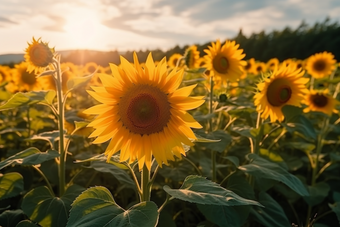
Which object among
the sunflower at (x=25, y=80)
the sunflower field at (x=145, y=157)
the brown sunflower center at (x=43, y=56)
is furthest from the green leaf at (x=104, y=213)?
the sunflower at (x=25, y=80)

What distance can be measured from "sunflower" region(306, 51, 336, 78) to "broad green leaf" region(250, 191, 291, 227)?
4.65 meters

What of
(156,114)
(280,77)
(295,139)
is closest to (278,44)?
(295,139)

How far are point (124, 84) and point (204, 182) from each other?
2.15ft

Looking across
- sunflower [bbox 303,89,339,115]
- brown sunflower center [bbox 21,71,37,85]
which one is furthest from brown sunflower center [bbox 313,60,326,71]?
Answer: brown sunflower center [bbox 21,71,37,85]

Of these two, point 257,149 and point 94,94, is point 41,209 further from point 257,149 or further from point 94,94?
point 257,149

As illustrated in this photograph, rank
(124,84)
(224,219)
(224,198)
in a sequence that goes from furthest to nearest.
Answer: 1. (224,219)
2. (124,84)
3. (224,198)

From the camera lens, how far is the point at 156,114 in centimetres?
187

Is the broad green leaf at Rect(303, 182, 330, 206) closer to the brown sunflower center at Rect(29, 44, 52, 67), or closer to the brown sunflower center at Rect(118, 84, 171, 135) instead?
the brown sunflower center at Rect(118, 84, 171, 135)

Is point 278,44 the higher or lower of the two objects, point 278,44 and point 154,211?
the higher

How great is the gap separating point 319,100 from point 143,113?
3.17 m

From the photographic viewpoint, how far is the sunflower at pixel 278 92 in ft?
9.59

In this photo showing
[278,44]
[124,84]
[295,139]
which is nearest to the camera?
[124,84]

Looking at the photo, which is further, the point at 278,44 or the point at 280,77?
the point at 278,44

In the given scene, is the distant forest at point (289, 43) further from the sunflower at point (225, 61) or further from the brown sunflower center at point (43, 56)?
the brown sunflower center at point (43, 56)
